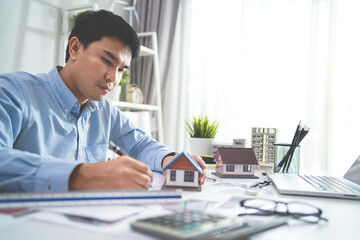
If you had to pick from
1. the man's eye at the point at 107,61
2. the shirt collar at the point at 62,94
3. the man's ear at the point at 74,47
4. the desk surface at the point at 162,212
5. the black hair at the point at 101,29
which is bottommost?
the desk surface at the point at 162,212

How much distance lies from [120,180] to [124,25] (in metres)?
0.72

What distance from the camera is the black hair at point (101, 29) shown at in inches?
45.6

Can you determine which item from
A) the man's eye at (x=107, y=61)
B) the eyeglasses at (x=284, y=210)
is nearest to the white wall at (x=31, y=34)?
the man's eye at (x=107, y=61)

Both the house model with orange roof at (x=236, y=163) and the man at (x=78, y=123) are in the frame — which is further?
the house model with orange roof at (x=236, y=163)

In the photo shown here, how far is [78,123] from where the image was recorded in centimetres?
113

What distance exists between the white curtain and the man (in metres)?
1.50

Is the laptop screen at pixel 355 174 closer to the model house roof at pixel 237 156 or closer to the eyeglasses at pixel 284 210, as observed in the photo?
the model house roof at pixel 237 156

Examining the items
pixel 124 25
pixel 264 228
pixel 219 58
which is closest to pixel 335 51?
pixel 219 58

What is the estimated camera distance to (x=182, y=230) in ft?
1.38

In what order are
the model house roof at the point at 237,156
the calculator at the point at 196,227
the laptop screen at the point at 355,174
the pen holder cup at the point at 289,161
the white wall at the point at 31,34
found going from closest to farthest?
the calculator at the point at 196,227 → the laptop screen at the point at 355,174 → the model house roof at the point at 237,156 → the pen holder cup at the point at 289,161 → the white wall at the point at 31,34

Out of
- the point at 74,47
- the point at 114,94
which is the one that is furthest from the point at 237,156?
the point at 114,94

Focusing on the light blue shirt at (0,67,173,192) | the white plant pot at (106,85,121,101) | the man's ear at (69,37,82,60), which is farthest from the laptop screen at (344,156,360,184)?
the white plant pot at (106,85,121,101)

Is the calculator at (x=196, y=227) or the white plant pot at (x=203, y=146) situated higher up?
the white plant pot at (x=203, y=146)

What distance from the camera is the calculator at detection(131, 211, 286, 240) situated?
42cm
